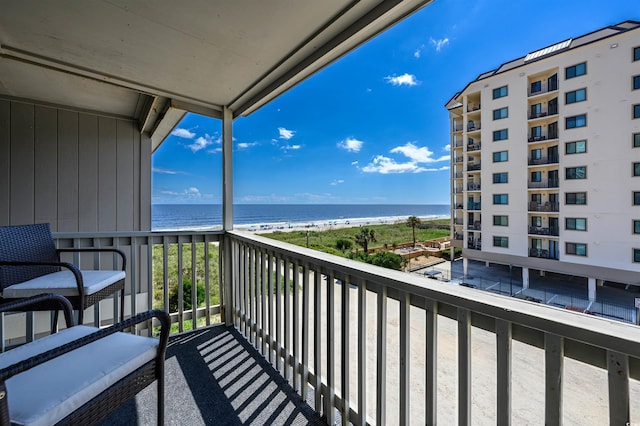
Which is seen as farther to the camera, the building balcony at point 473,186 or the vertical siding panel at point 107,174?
the vertical siding panel at point 107,174

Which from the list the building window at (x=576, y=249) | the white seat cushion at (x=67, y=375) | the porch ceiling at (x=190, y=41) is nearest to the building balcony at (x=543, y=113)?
the building window at (x=576, y=249)

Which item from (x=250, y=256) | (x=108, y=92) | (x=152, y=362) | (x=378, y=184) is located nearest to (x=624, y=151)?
(x=378, y=184)

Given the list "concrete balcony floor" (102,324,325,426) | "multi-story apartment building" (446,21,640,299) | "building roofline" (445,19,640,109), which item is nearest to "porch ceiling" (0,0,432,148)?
"building roofline" (445,19,640,109)

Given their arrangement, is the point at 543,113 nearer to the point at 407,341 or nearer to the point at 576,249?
the point at 576,249

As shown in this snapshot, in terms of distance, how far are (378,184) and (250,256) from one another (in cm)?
123

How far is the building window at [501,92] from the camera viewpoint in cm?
81

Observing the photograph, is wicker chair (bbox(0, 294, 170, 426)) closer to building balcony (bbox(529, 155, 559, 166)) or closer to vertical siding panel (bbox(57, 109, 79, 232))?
building balcony (bbox(529, 155, 559, 166))

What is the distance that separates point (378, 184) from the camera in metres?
1.91

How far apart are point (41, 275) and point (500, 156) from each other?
2.70m

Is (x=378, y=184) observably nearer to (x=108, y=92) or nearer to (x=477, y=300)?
(x=477, y=300)

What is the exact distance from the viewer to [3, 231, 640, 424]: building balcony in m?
0.72

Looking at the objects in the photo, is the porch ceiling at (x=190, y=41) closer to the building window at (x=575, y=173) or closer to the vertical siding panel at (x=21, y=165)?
the vertical siding panel at (x=21, y=165)

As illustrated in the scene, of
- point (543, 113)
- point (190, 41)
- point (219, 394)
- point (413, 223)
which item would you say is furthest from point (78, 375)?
point (190, 41)

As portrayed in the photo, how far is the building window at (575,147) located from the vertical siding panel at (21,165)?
4785 mm
